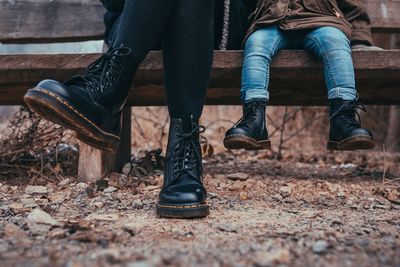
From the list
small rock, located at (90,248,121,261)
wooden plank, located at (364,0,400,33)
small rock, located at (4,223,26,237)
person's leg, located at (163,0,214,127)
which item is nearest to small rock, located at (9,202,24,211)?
small rock, located at (4,223,26,237)

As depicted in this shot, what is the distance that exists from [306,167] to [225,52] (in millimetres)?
1346

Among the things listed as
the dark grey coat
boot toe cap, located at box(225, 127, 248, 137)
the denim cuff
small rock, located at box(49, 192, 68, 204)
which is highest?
the dark grey coat

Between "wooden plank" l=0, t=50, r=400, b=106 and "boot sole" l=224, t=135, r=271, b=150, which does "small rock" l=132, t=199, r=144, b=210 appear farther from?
"wooden plank" l=0, t=50, r=400, b=106

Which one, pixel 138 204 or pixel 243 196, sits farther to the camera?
pixel 243 196

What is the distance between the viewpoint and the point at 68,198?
191 centimetres

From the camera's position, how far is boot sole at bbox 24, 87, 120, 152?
1.36m

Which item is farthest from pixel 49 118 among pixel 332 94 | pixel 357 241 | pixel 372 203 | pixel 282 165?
pixel 282 165

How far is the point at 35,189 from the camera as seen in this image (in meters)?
2.05

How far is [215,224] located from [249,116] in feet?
1.64

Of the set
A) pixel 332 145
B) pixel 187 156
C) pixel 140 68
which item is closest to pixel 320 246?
pixel 187 156

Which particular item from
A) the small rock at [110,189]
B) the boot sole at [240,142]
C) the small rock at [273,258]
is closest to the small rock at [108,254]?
the small rock at [273,258]

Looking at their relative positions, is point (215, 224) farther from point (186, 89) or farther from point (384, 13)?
point (384, 13)

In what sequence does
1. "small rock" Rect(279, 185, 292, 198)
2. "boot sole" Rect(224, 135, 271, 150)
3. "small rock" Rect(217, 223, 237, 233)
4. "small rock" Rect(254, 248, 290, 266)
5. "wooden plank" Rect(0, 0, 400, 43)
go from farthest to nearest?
"wooden plank" Rect(0, 0, 400, 43) < "small rock" Rect(279, 185, 292, 198) < "boot sole" Rect(224, 135, 271, 150) < "small rock" Rect(217, 223, 237, 233) < "small rock" Rect(254, 248, 290, 266)

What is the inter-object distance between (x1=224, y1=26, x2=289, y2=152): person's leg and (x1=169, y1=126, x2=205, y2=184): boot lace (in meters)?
0.14
